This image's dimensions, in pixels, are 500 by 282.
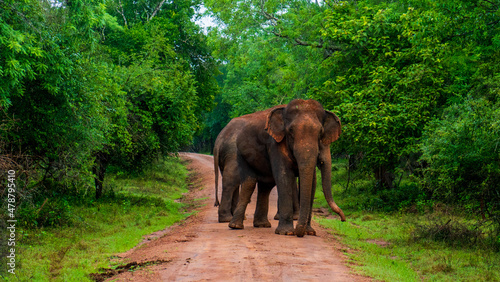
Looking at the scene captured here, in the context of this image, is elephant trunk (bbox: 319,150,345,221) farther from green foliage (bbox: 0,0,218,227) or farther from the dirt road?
green foliage (bbox: 0,0,218,227)

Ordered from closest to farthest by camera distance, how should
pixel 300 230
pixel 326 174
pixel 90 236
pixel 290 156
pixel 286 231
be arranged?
1. pixel 300 230
2. pixel 326 174
3. pixel 286 231
4. pixel 290 156
5. pixel 90 236

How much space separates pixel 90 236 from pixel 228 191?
396 centimetres

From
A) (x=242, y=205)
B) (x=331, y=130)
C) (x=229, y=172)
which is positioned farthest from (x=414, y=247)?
(x=229, y=172)

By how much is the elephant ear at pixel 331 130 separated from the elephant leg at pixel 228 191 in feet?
12.6

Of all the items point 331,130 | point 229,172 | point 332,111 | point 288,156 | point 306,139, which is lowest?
point 229,172

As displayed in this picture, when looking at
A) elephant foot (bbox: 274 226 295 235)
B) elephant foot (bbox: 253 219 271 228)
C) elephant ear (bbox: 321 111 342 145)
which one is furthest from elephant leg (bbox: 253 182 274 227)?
elephant ear (bbox: 321 111 342 145)

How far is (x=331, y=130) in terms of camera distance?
38.5ft

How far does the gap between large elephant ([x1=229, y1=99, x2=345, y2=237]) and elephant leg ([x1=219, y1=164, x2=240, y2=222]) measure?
1697 millimetres

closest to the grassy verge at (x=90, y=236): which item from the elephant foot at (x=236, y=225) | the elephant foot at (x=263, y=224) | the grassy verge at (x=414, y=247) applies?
the elephant foot at (x=236, y=225)

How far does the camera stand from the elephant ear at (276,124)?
11727 millimetres

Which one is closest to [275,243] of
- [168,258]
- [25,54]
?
[168,258]

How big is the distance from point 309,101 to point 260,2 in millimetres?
15977

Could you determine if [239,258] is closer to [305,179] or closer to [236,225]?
[305,179]

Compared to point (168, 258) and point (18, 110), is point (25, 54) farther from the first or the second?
point (168, 258)
